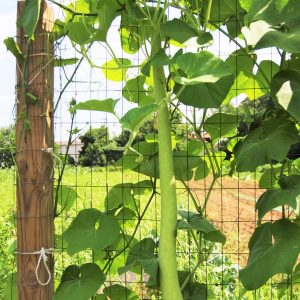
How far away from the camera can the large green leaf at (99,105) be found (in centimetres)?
133

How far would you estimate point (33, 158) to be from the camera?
1.57 metres

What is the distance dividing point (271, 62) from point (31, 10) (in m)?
0.69

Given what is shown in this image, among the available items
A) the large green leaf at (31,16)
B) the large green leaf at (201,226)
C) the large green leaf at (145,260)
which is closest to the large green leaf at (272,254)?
the large green leaf at (201,226)

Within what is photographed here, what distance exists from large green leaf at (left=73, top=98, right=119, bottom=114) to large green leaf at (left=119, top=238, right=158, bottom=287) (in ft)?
1.32

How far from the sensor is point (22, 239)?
1574mm

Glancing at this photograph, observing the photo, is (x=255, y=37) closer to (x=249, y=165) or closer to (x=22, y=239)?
(x=249, y=165)

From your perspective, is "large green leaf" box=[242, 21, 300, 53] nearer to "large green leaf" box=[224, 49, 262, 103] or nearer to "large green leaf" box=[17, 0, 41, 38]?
"large green leaf" box=[224, 49, 262, 103]

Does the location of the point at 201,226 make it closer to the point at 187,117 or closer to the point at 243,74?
the point at 187,117

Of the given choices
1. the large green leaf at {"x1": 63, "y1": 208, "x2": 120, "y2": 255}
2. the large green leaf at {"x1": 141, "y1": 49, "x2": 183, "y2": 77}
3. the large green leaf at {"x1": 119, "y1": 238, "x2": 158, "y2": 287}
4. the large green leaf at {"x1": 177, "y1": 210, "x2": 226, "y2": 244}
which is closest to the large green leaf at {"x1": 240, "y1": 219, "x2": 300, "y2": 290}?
the large green leaf at {"x1": 177, "y1": 210, "x2": 226, "y2": 244}

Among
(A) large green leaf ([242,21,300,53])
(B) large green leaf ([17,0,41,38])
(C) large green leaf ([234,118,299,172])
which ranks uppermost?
(B) large green leaf ([17,0,41,38])

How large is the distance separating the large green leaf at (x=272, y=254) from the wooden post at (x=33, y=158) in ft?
1.92

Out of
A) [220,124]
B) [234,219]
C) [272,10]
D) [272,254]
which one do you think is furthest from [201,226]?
Result: [234,219]

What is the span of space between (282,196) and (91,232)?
0.52 metres

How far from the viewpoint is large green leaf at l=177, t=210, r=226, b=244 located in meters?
1.44
